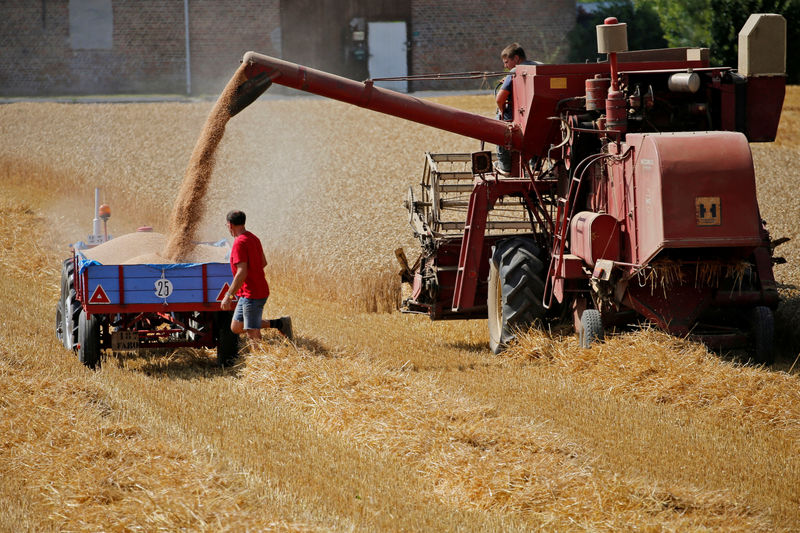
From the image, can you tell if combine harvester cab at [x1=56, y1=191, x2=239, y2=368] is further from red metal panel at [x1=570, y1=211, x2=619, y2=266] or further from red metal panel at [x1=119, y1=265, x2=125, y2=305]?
red metal panel at [x1=570, y1=211, x2=619, y2=266]

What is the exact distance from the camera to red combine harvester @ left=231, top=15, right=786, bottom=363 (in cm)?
757

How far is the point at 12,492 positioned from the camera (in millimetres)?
5484

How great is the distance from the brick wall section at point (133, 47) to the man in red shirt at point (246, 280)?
24.3m

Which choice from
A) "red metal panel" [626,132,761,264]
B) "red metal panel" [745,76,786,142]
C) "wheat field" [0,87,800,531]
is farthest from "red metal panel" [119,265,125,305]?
"red metal panel" [745,76,786,142]

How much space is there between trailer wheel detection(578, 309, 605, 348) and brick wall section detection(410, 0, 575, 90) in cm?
2449

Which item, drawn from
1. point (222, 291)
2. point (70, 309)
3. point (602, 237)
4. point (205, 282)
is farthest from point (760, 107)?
point (70, 309)

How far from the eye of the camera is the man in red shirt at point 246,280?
27.6 feet

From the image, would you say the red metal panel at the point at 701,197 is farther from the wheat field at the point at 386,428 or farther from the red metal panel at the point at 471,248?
the red metal panel at the point at 471,248

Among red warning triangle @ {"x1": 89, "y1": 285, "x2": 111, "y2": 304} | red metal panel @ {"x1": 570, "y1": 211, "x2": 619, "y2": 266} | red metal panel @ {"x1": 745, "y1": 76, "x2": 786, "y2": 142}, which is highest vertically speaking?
red metal panel @ {"x1": 745, "y1": 76, "x2": 786, "y2": 142}

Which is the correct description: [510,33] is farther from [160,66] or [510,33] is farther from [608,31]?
[608,31]

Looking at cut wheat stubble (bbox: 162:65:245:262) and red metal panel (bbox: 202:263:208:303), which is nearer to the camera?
red metal panel (bbox: 202:263:208:303)

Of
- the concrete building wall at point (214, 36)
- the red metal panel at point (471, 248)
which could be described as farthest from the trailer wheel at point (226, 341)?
the concrete building wall at point (214, 36)

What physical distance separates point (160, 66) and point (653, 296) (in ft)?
88.8

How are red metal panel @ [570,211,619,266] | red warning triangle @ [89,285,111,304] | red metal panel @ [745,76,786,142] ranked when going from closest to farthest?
red metal panel @ [570,211,619,266] → red warning triangle @ [89,285,111,304] → red metal panel @ [745,76,786,142]
